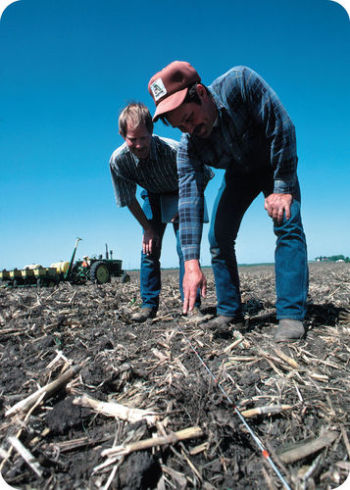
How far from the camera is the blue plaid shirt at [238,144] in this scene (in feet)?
6.98

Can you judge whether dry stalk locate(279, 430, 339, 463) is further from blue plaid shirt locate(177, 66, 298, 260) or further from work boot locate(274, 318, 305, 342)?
blue plaid shirt locate(177, 66, 298, 260)

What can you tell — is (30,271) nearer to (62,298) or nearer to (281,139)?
(62,298)

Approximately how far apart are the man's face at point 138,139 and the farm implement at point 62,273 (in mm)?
7179

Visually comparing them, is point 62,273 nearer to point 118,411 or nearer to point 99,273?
point 99,273

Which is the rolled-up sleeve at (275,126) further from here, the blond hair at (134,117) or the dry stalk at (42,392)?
the dry stalk at (42,392)

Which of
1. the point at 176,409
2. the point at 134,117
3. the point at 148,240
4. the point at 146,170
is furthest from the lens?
the point at 148,240

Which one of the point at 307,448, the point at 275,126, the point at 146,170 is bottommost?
the point at 307,448

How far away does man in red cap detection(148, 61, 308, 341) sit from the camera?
84.0 inches

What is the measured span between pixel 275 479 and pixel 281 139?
1.93 metres

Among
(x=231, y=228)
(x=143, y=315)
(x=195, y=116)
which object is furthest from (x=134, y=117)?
(x=143, y=315)

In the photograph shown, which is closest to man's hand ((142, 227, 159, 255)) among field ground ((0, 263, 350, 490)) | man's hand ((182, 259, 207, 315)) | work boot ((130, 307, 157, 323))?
work boot ((130, 307, 157, 323))

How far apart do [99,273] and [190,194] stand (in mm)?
8360

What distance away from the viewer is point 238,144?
2369mm

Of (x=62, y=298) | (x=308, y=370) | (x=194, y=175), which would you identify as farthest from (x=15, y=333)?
(x=308, y=370)
